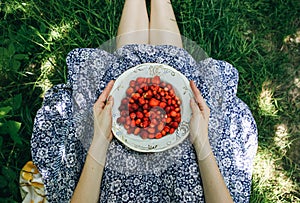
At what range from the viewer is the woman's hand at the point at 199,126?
1.33m

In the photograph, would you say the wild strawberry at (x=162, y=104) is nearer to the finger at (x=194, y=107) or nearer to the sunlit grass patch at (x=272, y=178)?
the finger at (x=194, y=107)

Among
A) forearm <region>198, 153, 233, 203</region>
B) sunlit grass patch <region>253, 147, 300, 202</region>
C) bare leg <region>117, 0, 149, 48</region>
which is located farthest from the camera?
sunlit grass patch <region>253, 147, 300, 202</region>

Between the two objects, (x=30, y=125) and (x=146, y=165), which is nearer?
(x=146, y=165)

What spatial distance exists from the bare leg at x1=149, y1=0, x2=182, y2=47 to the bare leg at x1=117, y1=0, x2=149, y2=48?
3 centimetres

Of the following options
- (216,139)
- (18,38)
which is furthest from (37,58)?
(216,139)

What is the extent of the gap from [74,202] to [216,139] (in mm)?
559

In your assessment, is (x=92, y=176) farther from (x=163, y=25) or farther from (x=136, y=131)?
(x=163, y=25)

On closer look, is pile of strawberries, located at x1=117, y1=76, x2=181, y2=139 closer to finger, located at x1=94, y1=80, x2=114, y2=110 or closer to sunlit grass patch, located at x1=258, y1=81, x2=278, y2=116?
→ finger, located at x1=94, y1=80, x2=114, y2=110

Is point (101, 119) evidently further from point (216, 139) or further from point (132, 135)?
point (216, 139)

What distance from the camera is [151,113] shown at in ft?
4.37

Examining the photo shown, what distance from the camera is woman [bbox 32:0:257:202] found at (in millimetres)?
1336

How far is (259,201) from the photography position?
172 centimetres

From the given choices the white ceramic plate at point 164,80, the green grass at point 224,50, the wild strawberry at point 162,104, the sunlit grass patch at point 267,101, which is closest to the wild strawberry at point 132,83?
the white ceramic plate at point 164,80

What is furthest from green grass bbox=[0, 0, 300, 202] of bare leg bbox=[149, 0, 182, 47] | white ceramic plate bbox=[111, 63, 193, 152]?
white ceramic plate bbox=[111, 63, 193, 152]
